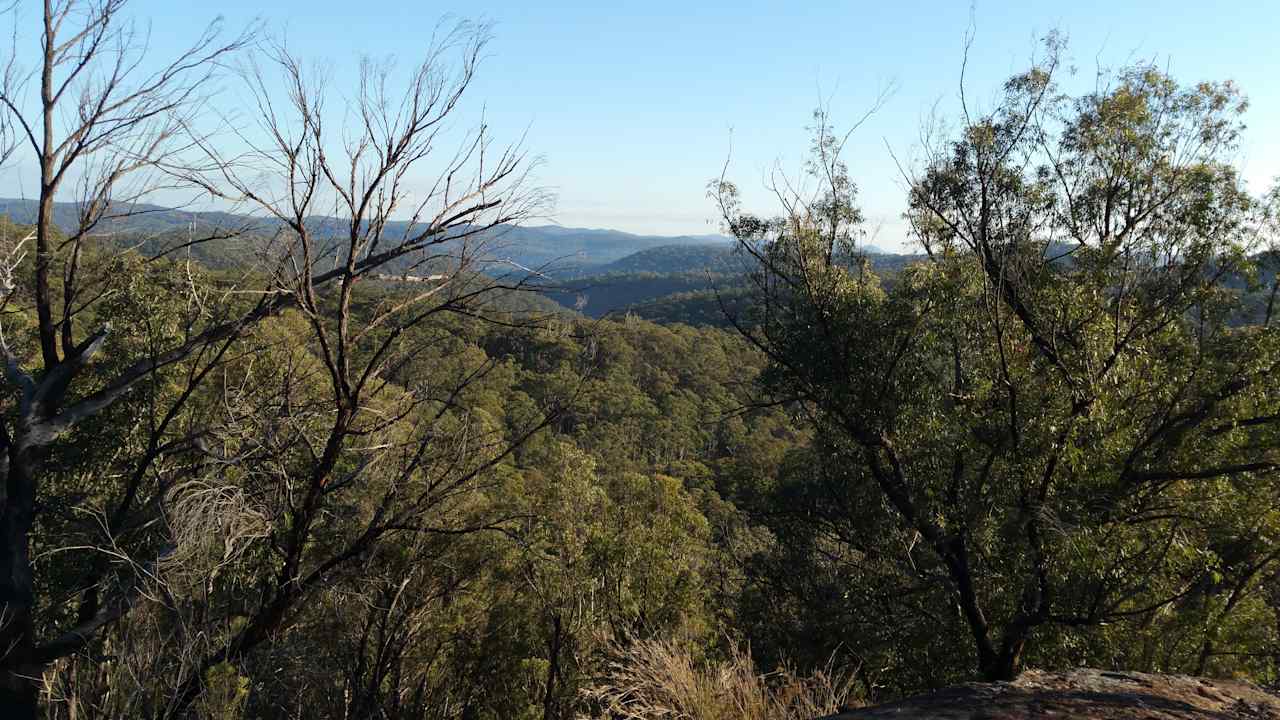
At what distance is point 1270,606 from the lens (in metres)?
9.46

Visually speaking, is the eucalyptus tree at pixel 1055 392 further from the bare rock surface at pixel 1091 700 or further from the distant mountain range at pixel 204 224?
the distant mountain range at pixel 204 224

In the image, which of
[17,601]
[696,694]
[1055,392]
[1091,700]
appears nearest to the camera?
[696,694]

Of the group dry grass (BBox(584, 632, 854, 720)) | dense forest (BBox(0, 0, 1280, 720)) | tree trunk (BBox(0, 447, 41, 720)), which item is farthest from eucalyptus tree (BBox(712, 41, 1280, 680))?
tree trunk (BBox(0, 447, 41, 720))

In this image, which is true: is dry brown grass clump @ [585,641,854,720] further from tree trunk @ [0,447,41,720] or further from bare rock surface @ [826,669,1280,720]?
tree trunk @ [0,447,41,720]

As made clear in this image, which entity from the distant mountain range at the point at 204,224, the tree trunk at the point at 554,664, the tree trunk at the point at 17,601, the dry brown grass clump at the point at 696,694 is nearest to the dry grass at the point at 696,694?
the dry brown grass clump at the point at 696,694

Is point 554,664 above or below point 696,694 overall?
below

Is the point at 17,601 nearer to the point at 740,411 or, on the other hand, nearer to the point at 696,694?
the point at 696,694

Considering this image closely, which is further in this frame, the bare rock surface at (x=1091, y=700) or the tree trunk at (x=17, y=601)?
the tree trunk at (x=17, y=601)

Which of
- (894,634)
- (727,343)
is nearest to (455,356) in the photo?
(727,343)

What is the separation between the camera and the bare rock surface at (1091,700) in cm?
402

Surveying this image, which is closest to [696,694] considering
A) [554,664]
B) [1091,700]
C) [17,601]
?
[1091,700]

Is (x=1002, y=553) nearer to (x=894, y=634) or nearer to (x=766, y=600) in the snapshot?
(x=894, y=634)

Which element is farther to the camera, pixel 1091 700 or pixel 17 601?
pixel 17 601

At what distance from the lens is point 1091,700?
4273mm
